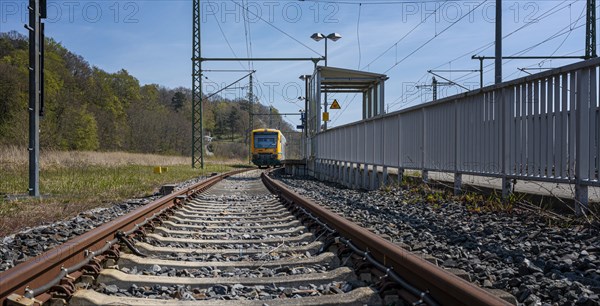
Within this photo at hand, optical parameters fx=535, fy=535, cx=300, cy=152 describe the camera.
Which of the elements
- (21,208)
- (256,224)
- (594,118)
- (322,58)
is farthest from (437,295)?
(322,58)

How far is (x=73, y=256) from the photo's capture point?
3588 millimetres

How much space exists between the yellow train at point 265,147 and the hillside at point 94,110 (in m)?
14.0

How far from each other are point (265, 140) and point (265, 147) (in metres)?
0.58

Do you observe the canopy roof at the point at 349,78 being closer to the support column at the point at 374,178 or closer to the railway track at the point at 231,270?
the support column at the point at 374,178

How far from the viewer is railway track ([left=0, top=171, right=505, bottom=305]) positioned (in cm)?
291

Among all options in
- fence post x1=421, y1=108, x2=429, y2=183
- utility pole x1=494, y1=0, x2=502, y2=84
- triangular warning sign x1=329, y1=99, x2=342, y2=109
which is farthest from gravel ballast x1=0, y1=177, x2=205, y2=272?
triangular warning sign x1=329, y1=99, x2=342, y2=109

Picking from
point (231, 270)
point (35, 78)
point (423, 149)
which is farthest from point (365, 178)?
point (231, 270)

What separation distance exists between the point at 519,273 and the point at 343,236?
160cm

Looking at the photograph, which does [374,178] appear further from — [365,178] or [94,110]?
[94,110]

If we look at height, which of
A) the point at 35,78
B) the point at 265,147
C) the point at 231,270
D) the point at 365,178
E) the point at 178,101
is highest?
the point at 178,101

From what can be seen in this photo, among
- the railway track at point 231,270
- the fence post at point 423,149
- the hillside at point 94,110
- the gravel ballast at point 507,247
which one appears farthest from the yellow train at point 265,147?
the railway track at point 231,270

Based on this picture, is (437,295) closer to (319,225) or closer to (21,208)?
(319,225)

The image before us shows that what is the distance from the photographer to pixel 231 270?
4.11m

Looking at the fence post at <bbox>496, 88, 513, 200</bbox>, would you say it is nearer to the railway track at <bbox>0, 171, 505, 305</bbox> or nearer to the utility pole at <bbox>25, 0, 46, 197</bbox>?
the railway track at <bbox>0, 171, 505, 305</bbox>
